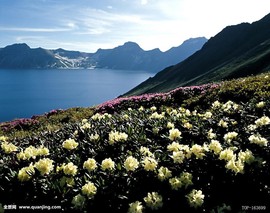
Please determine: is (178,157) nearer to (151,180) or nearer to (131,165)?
(151,180)

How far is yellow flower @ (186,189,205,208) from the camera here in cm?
498

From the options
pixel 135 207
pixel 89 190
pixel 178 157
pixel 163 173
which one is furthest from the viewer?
pixel 178 157

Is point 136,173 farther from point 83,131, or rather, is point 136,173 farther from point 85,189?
point 83,131

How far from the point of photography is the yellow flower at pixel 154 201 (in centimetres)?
502

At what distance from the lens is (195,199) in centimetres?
500

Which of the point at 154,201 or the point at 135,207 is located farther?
the point at 154,201

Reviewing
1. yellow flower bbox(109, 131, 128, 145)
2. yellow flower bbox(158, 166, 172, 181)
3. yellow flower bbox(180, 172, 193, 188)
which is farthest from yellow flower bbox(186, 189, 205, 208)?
yellow flower bbox(109, 131, 128, 145)

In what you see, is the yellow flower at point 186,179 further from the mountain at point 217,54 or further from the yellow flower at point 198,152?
the mountain at point 217,54

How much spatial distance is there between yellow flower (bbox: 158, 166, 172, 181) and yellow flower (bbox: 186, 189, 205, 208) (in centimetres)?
59

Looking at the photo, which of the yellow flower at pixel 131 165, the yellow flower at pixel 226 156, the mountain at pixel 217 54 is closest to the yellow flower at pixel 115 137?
the yellow flower at pixel 131 165

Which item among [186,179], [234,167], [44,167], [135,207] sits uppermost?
[44,167]

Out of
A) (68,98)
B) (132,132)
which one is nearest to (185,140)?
(132,132)

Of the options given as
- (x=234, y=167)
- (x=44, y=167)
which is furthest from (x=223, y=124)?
(x=44, y=167)

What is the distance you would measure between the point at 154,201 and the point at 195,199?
0.69m
